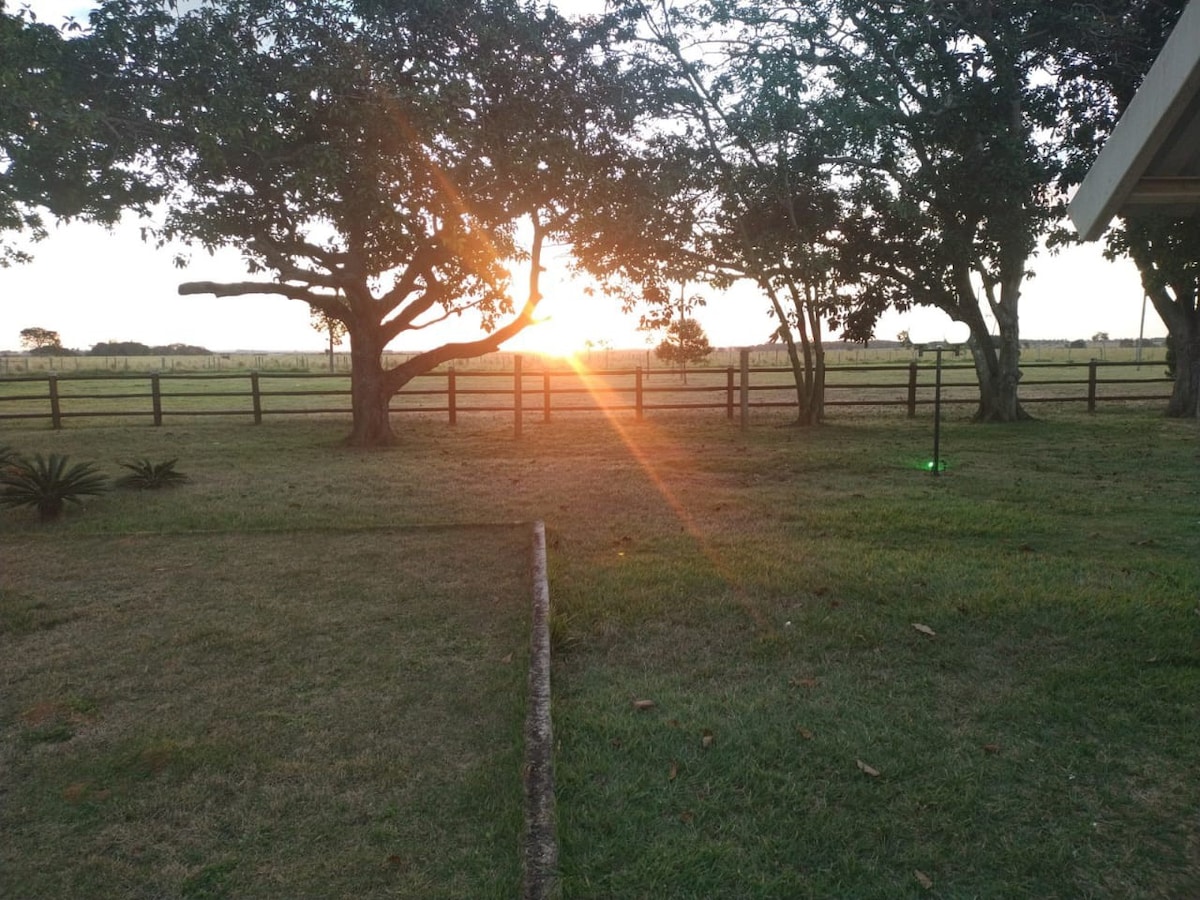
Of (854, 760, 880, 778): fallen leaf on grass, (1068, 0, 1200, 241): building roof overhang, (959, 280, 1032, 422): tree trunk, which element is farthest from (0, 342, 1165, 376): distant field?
(854, 760, 880, 778): fallen leaf on grass

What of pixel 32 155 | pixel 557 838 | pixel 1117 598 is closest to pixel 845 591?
pixel 1117 598

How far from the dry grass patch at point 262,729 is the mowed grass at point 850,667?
137mm

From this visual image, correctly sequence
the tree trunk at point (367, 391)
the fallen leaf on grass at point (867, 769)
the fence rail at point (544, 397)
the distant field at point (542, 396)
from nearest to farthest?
the fallen leaf on grass at point (867, 769) → the tree trunk at point (367, 391) → the fence rail at point (544, 397) → the distant field at point (542, 396)

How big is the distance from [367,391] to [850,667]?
1159 centimetres

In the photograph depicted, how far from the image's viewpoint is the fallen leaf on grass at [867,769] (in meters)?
2.92

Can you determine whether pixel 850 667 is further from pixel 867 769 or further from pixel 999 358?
pixel 999 358

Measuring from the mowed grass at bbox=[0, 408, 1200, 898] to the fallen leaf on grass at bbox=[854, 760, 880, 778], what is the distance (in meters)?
0.02

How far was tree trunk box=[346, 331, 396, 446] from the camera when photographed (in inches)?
549

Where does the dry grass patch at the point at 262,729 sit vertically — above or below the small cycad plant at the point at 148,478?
below

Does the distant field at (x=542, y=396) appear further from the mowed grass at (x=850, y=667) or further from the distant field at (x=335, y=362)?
the distant field at (x=335, y=362)

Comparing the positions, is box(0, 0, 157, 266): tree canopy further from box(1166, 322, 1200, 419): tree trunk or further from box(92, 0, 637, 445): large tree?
box(1166, 322, 1200, 419): tree trunk

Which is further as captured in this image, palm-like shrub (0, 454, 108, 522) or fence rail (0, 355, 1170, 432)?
fence rail (0, 355, 1170, 432)

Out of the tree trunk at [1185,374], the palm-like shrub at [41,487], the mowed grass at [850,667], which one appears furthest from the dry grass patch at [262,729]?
the tree trunk at [1185,374]

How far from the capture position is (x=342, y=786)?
2.85 meters
